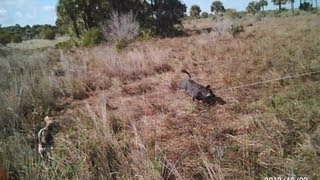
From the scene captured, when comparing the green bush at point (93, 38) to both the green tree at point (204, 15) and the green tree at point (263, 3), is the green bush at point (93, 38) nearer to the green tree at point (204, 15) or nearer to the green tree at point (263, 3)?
the green tree at point (204, 15)

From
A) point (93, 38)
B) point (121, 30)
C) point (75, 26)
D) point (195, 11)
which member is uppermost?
point (195, 11)

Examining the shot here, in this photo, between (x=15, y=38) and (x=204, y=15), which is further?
(x=204, y=15)

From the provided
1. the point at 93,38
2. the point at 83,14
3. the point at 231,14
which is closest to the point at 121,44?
the point at 93,38

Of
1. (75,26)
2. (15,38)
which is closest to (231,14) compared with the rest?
(75,26)

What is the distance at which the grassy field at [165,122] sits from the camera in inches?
127

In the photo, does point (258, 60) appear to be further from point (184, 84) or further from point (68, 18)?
point (68, 18)

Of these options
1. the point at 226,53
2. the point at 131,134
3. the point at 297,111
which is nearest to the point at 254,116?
the point at 297,111

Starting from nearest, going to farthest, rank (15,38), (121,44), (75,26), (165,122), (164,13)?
(165,122), (121,44), (15,38), (75,26), (164,13)

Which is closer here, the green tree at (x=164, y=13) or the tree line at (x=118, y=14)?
the tree line at (x=118, y=14)

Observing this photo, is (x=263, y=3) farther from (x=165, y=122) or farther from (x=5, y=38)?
(x=165, y=122)

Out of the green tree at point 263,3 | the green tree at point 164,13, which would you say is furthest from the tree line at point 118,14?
the green tree at point 263,3

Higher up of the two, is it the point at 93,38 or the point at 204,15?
the point at 204,15

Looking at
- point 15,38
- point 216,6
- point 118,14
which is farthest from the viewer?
point 216,6

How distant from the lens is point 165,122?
4.98m
